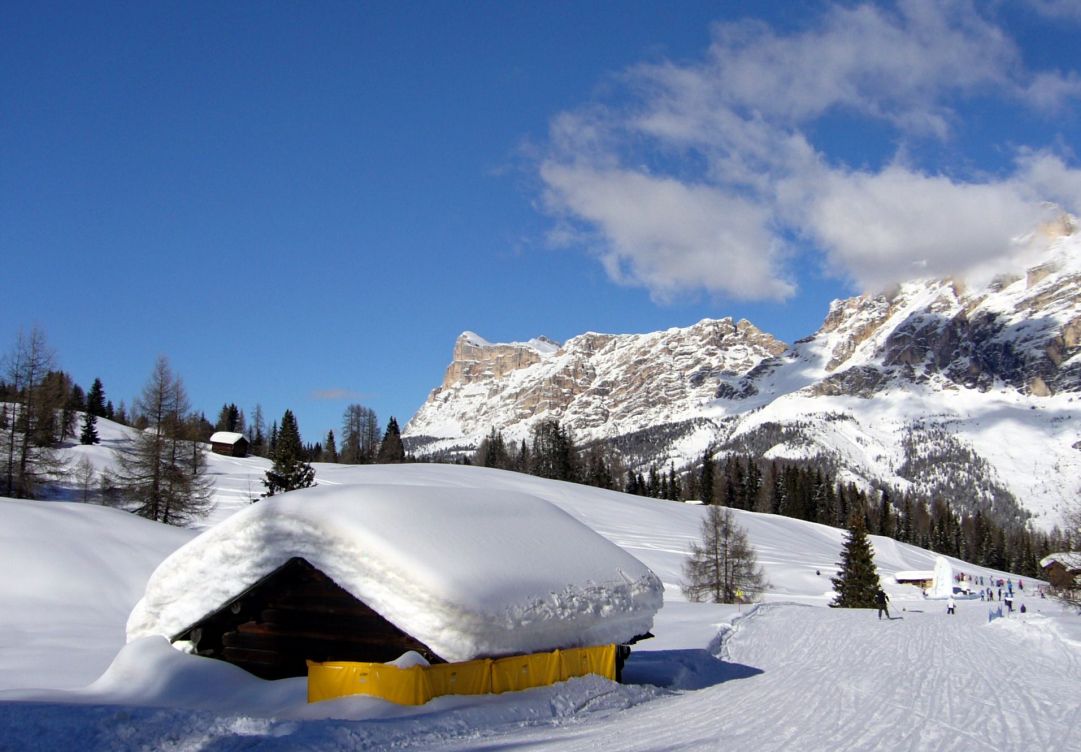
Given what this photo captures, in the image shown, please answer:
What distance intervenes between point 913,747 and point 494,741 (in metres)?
4.84

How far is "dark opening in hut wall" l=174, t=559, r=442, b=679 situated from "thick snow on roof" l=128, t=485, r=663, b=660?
0.32m

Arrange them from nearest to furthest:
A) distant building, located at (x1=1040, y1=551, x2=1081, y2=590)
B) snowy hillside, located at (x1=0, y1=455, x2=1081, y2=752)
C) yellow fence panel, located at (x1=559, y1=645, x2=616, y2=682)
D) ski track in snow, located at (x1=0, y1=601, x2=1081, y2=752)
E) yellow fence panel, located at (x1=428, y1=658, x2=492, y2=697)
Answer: ski track in snow, located at (x1=0, y1=601, x2=1081, y2=752) < snowy hillside, located at (x1=0, y1=455, x2=1081, y2=752) < yellow fence panel, located at (x1=428, y1=658, x2=492, y2=697) < yellow fence panel, located at (x1=559, y1=645, x2=616, y2=682) < distant building, located at (x1=1040, y1=551, x2=1081, y2=590)

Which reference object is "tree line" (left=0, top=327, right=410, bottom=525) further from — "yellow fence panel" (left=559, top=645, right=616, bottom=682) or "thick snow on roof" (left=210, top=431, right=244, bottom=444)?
"thick snow on roof" (left=210, top=431, right=244, bottom=444)

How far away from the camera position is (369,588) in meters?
11.2

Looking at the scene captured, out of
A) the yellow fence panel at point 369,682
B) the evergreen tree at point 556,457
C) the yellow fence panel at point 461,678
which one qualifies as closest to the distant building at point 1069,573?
the yellow fence panel at point 461,678

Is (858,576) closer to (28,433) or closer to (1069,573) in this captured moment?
(1069,573)

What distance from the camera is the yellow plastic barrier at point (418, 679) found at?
34.3 ft

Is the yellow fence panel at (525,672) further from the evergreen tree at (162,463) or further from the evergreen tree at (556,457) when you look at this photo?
the evergreen tree at (556,457)

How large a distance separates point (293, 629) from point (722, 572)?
4151cm

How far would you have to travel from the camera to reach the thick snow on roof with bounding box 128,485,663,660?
10.9 meters

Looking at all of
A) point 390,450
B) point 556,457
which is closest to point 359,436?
point 390,450

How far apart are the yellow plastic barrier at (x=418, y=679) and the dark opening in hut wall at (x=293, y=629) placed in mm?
446

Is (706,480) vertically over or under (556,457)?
under

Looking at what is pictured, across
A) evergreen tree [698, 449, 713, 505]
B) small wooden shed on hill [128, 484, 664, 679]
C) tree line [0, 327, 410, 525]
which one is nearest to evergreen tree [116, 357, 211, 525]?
tree line [0, 327, 410, 525]
